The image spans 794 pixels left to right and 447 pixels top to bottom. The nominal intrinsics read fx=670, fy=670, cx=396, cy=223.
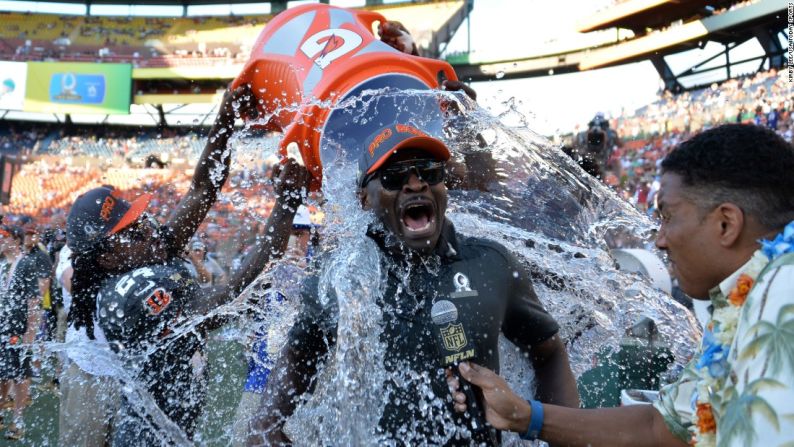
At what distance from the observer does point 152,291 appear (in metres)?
2.80

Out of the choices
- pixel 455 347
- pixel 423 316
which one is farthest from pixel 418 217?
pixel 455 347

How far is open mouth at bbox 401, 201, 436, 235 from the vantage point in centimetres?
210

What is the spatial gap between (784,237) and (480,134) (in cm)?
191

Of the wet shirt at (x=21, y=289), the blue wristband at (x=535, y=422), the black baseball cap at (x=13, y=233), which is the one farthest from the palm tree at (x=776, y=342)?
the black baseball cap at (x=13, y=233)

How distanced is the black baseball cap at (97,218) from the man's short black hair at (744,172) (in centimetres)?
→ 235

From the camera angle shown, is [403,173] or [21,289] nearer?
[403,173]

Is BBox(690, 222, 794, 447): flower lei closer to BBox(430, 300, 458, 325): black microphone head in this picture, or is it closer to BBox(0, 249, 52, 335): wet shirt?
BBox(430, 300, 458, 325): black microphone head

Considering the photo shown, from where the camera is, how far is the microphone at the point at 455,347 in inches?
75.2

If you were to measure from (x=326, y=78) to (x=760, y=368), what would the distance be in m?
1.94

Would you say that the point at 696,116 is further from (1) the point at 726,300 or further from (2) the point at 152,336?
(1) the point at 726,300

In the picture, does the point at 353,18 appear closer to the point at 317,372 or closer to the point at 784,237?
the point at 317,372

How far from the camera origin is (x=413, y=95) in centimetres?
269

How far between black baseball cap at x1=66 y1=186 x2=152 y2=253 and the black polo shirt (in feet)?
4.24

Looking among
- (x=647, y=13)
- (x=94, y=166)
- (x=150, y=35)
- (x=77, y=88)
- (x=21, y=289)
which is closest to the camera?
(x=21, y=289)
